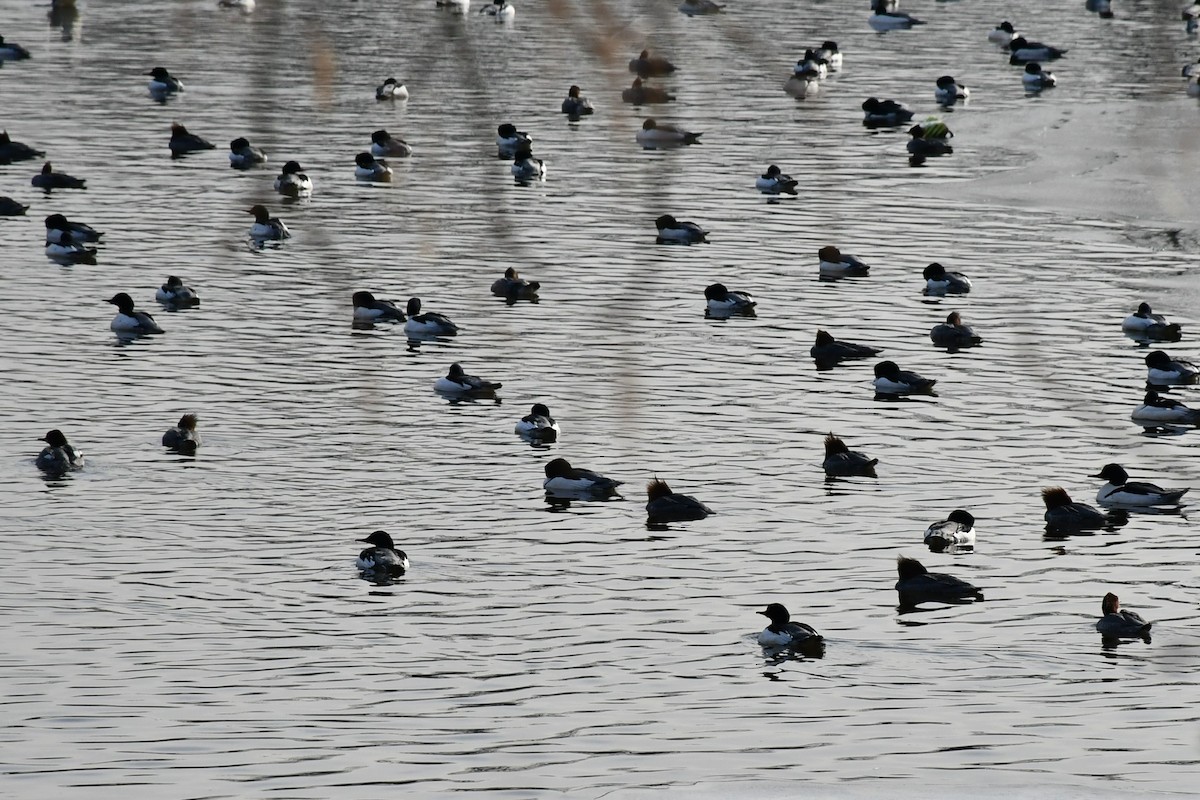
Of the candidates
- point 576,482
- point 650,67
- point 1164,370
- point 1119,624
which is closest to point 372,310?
point 576,482

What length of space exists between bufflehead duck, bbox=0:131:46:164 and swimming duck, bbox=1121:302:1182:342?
30.8 meters

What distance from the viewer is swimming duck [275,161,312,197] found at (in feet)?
172

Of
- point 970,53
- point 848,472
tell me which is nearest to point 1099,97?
point 970,53

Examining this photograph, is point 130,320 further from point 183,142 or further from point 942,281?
point 183,142

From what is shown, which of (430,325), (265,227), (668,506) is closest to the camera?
(668,506)

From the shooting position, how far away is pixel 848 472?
31.5 metres

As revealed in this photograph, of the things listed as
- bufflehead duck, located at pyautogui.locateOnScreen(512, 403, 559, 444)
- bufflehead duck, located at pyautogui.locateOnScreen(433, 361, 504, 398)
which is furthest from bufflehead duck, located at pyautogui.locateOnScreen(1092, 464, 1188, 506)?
bufflehead duck, located at pyautogui.locateOnScreen(433, 361, 504, 398)

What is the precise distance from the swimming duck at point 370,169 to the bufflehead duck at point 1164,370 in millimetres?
24183

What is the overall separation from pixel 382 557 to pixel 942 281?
65.5ft

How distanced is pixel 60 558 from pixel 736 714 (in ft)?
32.1

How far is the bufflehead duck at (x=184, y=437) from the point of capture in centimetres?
3197

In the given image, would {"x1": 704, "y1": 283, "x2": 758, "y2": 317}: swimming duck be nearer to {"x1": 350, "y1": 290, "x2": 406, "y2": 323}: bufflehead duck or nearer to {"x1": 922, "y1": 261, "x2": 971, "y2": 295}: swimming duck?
{"x1": 922, "y1": 261, "x2": 971, "y2": 295}: swimming duck

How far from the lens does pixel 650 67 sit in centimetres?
7144

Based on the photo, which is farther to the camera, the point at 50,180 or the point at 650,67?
the point at 650,67
